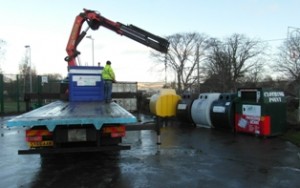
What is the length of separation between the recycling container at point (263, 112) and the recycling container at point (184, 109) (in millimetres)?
4254

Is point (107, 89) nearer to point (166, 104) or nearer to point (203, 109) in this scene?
point (203, 109)

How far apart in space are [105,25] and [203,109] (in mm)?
6292

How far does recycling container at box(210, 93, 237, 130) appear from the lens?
49.6 feet

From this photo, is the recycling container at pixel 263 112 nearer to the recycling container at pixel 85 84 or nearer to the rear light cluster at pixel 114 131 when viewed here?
the recycling container at pixel 85 84

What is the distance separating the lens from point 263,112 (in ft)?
44.0

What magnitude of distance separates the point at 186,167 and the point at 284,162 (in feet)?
7.67

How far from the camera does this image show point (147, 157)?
9.87 metres

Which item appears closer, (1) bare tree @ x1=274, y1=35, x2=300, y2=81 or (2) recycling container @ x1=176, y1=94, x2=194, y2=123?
(2) recycling container @ x1=176, y1=94, x2=194, y2=123

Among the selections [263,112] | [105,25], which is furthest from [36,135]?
[105,25]

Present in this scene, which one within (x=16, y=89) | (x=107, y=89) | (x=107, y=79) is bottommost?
(x=107, y=89)

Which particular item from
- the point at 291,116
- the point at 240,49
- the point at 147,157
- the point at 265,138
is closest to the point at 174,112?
the point at 291,116

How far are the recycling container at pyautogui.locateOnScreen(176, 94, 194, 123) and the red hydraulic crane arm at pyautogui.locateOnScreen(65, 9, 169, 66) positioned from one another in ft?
8.42

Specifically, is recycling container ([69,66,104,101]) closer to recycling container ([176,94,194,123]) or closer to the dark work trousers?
the dark work trousers

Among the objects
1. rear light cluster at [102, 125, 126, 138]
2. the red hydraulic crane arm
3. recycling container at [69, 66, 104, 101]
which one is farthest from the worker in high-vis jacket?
the red hydraulic crane arm
